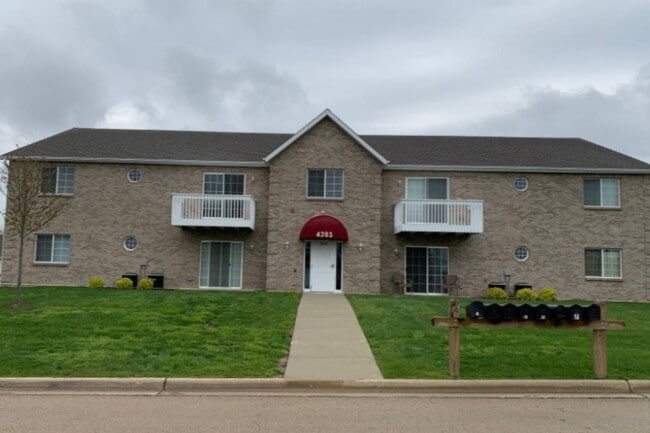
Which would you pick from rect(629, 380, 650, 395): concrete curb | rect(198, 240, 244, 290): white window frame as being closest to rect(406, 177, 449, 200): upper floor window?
rect(198, 240, 244, 290): white window frame

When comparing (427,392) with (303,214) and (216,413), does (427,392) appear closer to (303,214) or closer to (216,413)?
(216,413)

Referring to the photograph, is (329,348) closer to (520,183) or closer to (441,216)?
(441,216)

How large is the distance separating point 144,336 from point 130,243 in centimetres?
1367

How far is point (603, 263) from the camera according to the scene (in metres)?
24.5

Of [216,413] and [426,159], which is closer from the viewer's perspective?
[216,413]

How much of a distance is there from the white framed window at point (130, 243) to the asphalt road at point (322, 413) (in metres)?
16.9

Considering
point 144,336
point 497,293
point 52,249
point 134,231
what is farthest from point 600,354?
point 52,249

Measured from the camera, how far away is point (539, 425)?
661 cm

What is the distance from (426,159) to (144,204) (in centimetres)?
1255

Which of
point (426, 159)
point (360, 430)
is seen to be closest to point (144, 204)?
point (426, 159)

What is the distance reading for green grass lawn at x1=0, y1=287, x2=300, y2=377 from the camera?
30.1 feet

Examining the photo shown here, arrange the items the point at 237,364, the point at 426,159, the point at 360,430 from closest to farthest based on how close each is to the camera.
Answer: the point at 360,430
the point at 237,364
the point at 426,159

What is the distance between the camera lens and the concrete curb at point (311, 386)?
329 inches

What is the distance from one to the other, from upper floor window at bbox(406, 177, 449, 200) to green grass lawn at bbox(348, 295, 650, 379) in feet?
33.3
